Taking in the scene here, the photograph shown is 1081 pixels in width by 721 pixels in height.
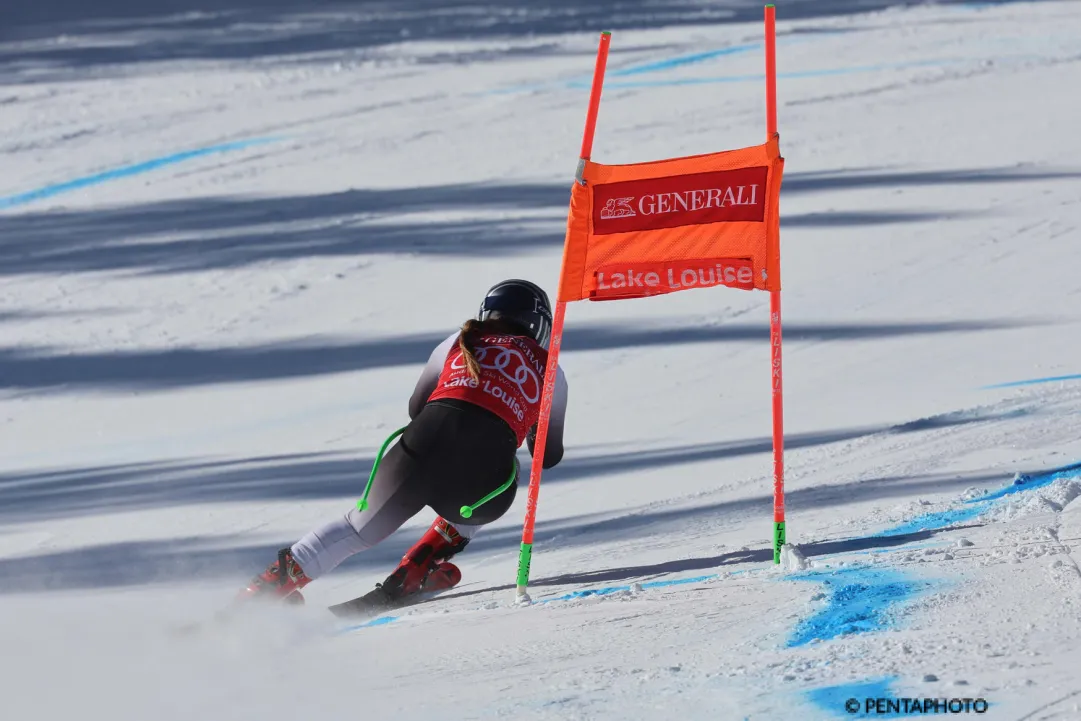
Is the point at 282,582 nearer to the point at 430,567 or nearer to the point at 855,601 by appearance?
the point at 430,567

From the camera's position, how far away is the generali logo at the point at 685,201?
4449 millimetres

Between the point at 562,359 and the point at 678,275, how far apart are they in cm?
361

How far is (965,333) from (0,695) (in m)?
5.92

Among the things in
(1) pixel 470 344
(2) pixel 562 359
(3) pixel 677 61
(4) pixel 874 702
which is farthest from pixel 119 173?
(4) pixel 874 702

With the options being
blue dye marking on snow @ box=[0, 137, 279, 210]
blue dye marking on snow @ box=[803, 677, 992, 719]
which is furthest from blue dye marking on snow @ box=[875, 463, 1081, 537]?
blue dye marking on snow @ box=[0, 137, 279, 210]

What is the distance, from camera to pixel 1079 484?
5.04 meters

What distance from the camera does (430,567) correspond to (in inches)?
193

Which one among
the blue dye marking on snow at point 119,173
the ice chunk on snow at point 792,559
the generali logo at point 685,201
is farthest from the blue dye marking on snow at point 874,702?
the blue dye marking on snow at point 119,173

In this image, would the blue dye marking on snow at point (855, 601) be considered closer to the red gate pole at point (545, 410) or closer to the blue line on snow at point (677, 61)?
the red gate pole at point (545, 410)

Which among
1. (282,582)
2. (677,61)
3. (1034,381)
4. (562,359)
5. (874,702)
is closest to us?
(874,702)

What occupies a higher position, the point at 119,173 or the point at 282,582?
the point at 119,173

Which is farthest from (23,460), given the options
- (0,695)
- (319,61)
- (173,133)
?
(319,61)

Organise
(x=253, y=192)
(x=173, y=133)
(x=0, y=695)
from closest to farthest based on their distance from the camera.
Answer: (x=0, y=695) < (x=253, y=192) < (x=173, y=133)

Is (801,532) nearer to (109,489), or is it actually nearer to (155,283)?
(109,489)
